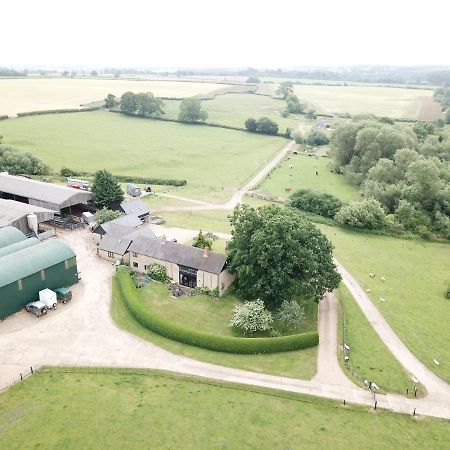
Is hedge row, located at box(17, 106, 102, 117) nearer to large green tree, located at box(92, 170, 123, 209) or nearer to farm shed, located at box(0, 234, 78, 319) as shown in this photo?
large green tree, located at box(92, 170, 123, 209)

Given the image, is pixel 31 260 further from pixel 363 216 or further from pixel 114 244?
pixel 363 216

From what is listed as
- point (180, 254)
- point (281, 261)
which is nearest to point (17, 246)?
point (180, 254)

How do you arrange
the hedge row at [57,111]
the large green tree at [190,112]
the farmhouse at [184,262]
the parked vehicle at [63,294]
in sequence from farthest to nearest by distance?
the large green tree at [190,112], the hedge row at [57,111], the farmhouse at [184,262], the parked vehicle at [63,294]

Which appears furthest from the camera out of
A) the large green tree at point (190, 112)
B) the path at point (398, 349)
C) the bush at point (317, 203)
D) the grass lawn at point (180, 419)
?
the large green tree at point (190, 112)

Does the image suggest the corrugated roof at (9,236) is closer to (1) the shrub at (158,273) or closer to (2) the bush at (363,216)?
(1) the shrub at (158,273)

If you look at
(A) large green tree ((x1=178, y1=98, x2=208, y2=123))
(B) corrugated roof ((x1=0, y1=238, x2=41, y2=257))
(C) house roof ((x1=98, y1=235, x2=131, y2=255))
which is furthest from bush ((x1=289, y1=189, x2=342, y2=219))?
(A) large green tree ((x1=178, y1=98, x2=208, y2=123))

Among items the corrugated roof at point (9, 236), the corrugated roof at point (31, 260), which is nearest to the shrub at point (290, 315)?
the corrugated roof at point (31, 260)
